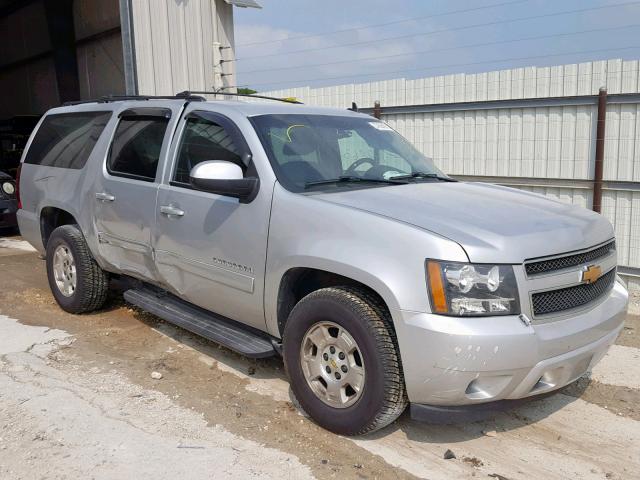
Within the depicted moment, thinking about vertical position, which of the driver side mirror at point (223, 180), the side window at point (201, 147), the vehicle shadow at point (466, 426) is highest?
the side window at point (201, 147)

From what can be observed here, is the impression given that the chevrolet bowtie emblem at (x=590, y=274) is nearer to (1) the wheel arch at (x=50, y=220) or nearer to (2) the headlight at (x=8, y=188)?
(1) the wheel arch at (x=50, y=220)

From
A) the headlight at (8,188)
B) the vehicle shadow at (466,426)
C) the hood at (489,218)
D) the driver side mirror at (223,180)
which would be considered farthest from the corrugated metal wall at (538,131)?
the headlight at (8,188)

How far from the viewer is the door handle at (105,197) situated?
4.94 meters

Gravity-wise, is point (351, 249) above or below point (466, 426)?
above

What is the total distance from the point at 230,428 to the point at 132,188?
7.04 feet

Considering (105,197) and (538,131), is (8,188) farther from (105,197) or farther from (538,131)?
(538,131)

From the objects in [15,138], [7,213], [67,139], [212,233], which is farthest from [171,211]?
[15,138]

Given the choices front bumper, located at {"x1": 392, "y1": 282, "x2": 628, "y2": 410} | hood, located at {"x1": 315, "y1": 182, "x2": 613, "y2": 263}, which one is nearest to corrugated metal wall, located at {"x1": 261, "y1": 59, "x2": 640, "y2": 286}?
hood, located at {"x1": 315, "y1": 182, "x2": 613, "y2": 263}

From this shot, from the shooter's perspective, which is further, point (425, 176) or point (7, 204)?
point (7, 204)

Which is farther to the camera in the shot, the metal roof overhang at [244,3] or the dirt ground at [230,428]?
the metal roof overhang at [244,3]

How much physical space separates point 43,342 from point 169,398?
5.47 ft

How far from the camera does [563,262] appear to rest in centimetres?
314

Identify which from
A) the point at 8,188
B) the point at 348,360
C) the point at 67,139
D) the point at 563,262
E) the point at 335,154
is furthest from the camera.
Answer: the point at 8,188

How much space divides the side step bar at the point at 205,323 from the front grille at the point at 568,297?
164 cm
